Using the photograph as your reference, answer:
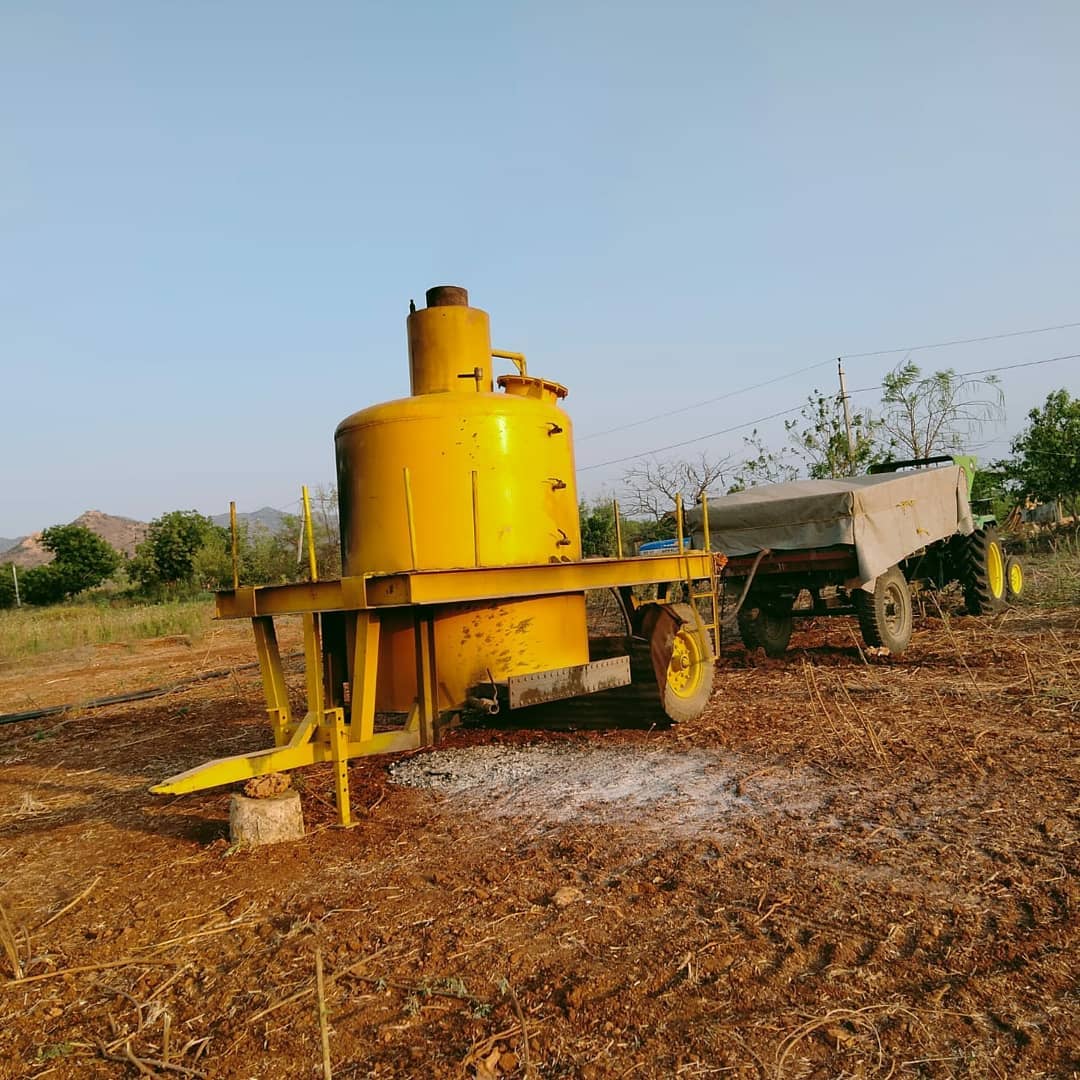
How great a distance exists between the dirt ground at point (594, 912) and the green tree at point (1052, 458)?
17955mm

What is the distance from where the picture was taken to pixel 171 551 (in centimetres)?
4012

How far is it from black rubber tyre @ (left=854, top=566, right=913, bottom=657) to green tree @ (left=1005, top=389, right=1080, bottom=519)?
15.1 m

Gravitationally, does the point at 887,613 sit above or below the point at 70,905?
above

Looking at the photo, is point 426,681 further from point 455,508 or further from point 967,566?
point 967,566

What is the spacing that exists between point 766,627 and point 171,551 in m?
36.3

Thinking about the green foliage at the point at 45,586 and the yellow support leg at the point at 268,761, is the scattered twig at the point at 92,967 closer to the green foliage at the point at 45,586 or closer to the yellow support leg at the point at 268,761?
the yellow support leg at the point at 268,761

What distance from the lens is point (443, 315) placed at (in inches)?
236

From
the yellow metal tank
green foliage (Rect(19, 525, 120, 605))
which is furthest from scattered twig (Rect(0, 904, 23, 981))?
green foliage (Rect(19, 525, 120, 605))

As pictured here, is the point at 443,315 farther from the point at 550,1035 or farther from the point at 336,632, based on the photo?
the point at 550,1035

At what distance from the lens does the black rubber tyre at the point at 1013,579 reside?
1242 cm

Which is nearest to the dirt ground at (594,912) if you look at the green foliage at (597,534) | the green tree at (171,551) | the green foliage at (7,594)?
the green foliage at (597,534)

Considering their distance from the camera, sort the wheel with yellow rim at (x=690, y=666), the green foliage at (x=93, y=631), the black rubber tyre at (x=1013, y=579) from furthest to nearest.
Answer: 1. the green foliage at (x=93, y=631)
2. the black rubber tyre at (x=1013, y=579)
3. the wheel with yellow rim at (x=690, y=666)

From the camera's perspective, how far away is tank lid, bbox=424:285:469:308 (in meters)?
6.04

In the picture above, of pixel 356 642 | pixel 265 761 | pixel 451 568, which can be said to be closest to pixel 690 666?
pixel 451 568
